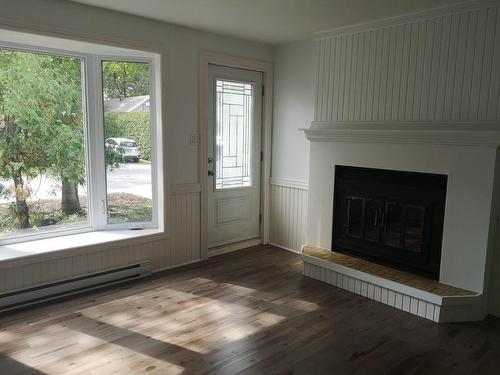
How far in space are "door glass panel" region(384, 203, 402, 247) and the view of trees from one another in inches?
105

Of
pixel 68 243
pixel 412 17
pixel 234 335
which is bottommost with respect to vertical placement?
pixel 234 335

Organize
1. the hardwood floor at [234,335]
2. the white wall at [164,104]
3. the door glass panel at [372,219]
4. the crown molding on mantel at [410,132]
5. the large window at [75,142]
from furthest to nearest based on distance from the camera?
the door glass panel at [372,219], the large window at [75,142], the white wall at [164,104], the crown molding on mantel at [410,132], the hardwood floor at [234,335]

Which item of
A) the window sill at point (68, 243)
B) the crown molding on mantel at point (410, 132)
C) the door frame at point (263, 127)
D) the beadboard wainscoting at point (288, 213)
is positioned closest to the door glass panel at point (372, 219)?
the crown molding on mantel at point (410, 132)

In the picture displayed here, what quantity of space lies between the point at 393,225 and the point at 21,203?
331 centimetres

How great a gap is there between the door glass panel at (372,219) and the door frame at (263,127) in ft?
4.84

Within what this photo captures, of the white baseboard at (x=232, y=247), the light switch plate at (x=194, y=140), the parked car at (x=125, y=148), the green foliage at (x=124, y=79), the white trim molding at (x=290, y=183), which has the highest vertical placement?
the green foliage at (x=124, y=79)

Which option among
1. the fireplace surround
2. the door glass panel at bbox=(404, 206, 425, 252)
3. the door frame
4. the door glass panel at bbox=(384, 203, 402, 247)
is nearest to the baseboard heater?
the door frame

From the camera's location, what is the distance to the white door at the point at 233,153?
4.39 m

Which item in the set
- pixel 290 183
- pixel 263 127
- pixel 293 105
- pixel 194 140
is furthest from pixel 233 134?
pixel 290 183

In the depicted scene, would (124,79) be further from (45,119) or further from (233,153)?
(233,153)

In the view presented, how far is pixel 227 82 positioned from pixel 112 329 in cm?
282

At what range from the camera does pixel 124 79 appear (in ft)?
12.6

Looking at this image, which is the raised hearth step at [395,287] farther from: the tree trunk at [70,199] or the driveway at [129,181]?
the tree trunk at [70,199]

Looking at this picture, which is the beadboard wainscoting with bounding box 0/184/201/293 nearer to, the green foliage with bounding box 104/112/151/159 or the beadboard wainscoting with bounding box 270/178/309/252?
the green foliage with bounding box 104/112/151/159
